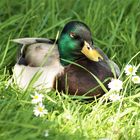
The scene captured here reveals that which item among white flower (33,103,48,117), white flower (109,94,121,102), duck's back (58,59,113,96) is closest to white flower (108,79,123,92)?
white flower (109,94,121,102)

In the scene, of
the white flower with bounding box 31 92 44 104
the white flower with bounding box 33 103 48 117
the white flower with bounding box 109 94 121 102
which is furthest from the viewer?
the white flower with bounding box 109 94 121 102

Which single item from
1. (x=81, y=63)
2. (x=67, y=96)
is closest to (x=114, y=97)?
(x=67, y=96)

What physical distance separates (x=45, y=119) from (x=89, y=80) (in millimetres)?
935

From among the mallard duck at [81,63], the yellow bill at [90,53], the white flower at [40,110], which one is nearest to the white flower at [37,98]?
the white flower at [40,110]

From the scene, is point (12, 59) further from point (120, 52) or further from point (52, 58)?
point (120, 52)

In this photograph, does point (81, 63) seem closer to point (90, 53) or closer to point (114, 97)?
point (90, 53)

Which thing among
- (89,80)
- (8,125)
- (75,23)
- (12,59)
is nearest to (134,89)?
(89,80)

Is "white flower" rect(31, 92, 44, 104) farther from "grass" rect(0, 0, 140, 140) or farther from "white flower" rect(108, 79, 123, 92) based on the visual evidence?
"white flower" rect(108, 79, 123, 92)

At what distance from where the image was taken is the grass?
13.5 feet

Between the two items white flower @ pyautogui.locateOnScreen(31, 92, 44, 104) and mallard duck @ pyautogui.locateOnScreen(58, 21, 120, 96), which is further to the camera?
mallard duck @ pyautogui.locateOnScreen(58, 21, 120, 96)

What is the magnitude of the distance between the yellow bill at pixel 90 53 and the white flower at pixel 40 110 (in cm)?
87

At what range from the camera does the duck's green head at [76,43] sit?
5.11m

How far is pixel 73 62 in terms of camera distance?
5.14m

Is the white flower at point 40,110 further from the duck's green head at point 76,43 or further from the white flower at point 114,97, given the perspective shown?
the duck's green head at point 76,43
